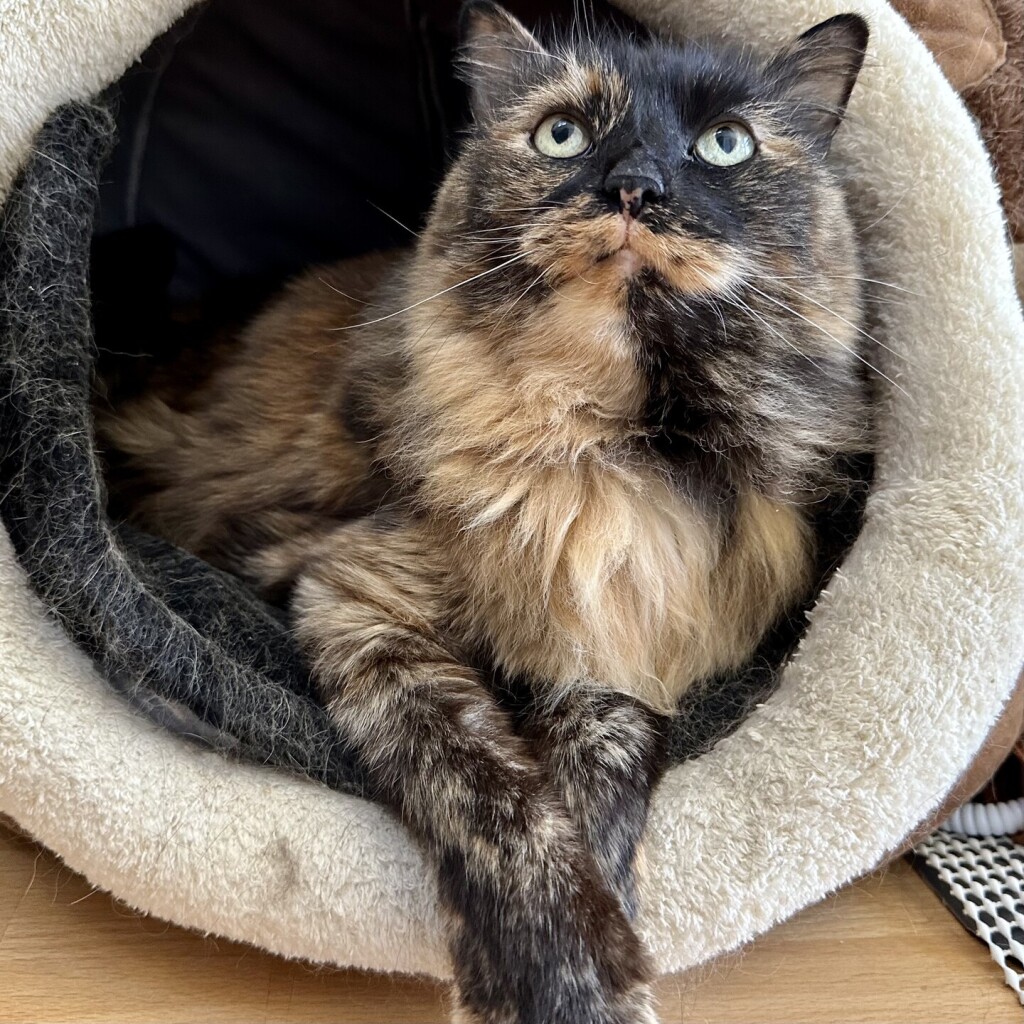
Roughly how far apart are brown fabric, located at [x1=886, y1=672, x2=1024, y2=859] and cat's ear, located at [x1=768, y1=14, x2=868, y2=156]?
0.81m

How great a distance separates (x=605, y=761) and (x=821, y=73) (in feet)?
3.26

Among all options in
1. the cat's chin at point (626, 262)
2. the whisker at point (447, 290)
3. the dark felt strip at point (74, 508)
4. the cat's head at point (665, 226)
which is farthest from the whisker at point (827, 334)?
the dark felt strip at point (74, 508)

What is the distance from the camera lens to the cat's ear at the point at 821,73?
124 centimetres

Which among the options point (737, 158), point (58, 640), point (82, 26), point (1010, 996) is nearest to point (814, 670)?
point (1010, 996)

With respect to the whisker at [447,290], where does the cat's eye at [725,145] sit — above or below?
above

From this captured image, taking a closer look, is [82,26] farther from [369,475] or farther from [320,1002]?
[320,1002]

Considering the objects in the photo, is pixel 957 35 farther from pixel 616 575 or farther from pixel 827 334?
pixel 616 575

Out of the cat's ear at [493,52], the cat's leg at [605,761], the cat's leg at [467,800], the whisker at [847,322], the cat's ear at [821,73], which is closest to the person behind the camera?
the cat's leg at [467,800]

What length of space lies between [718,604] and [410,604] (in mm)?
415

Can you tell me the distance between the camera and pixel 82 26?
3.84 feet

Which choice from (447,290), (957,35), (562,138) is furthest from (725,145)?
(957,35)

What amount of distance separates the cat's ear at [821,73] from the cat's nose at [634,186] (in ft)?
1.31

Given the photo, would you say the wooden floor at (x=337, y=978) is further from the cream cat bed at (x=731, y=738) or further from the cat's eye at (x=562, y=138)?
the cat's eye at (x=562, y=138)

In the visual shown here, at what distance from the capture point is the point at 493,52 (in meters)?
1.40
